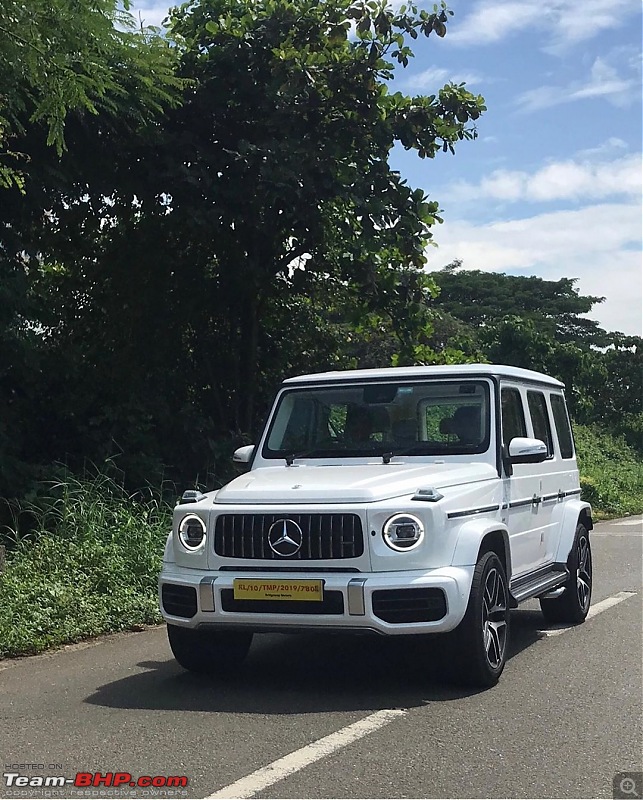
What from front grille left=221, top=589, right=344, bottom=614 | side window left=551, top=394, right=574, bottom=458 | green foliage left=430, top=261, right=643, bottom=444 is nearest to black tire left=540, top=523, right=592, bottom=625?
side window left=551, top=394, right=574, bottom=458

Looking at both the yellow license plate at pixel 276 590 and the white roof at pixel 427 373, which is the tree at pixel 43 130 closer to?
the white roof at pixel 427 373

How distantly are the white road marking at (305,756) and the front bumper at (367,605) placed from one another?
517 millimetres

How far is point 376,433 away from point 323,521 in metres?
1.57

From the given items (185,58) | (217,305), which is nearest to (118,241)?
(217,305)

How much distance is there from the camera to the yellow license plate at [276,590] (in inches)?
253

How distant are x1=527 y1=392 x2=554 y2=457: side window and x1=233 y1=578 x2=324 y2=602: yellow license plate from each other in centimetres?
296

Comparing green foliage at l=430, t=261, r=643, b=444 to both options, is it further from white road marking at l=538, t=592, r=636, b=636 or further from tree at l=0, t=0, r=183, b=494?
white road marking at l=538, t=592, r=636, b=636

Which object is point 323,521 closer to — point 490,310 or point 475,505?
point 475,505

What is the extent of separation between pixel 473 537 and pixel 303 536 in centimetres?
104

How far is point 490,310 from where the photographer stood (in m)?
57.9

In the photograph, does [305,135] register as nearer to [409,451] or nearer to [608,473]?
[409,451]

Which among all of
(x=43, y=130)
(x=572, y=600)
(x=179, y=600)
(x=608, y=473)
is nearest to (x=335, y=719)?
(x=179, y=600)

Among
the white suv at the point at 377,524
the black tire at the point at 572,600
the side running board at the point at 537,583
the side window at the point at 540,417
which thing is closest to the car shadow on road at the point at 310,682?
the white suv at the point at 377,524

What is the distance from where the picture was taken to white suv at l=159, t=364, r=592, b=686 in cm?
644
